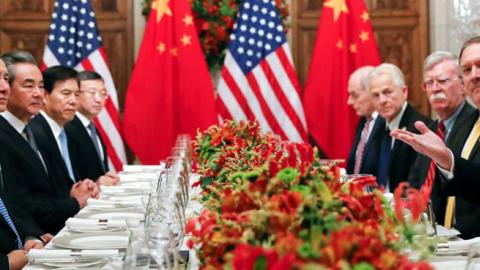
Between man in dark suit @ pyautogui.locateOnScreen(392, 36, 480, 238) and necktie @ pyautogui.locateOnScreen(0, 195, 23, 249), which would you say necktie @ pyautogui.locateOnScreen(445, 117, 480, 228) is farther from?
necktie @ pyautogui.locateOnScreen(0, 195, 23, 249)

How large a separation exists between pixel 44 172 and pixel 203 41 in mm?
3401

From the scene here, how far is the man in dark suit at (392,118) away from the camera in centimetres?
465

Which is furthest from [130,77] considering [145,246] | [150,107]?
[145,246]

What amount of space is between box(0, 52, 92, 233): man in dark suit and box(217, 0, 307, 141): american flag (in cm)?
280

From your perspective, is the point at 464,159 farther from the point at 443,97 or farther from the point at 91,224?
the point at 91,224

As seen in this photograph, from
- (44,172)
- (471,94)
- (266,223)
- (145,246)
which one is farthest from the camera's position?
(44,172)

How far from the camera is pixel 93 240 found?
2.43m

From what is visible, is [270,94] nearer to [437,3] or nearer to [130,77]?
[130,77]

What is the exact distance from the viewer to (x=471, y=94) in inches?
127

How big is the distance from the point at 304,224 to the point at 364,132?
4.53 metres

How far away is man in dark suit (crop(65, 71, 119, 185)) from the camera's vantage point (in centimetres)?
524

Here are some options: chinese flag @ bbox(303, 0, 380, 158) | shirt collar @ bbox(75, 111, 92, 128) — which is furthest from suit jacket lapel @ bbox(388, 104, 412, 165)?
shirt collar @ bbox(75, 111, 92, 128)

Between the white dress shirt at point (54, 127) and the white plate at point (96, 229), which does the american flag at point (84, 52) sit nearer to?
the white dress shirt at point (54, 127)

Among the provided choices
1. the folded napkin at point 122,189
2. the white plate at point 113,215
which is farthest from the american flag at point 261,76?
the white plate at point 113,215
